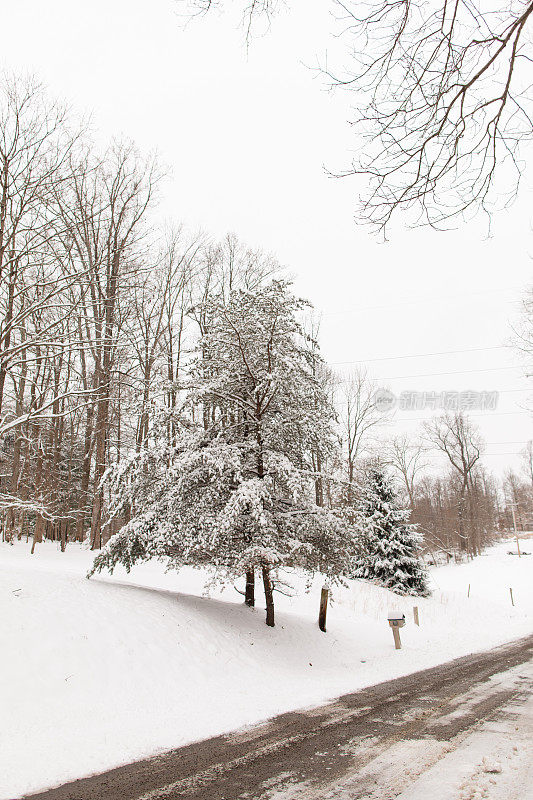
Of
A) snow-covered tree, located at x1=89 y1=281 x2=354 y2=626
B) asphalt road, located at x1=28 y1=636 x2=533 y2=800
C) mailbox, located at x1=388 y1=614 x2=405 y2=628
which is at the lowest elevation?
mailbox, located at x1=388 y1=614 x2=405 y2=628

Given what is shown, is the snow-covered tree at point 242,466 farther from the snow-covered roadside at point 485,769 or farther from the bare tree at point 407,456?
the bare tree at point 407,456

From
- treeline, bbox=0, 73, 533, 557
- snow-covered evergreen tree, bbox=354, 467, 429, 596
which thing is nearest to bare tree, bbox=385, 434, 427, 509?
treeline, bbox=0, 73, 533, 557

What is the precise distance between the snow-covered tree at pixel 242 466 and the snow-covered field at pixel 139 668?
3.26 feet

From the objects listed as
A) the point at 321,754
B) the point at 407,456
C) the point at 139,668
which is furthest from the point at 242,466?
the point at 407,456

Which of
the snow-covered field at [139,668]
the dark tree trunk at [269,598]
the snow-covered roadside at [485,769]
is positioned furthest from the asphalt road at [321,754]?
the dark tree trunk at [269,598]

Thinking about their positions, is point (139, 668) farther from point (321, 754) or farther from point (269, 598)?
point (269, 598)

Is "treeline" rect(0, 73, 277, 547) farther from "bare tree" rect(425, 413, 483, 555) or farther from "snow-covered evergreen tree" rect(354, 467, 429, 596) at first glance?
"bare tree" rect(425, 413, 483, 555)

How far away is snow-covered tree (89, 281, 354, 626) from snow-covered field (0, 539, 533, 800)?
995 mm

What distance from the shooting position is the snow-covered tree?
314 inches

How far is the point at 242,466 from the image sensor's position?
8.43 metres

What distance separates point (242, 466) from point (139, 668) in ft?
11.6

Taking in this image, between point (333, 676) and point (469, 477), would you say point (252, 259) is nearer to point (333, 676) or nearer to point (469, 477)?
point (333, 676)

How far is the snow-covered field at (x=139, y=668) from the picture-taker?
427 centimetres

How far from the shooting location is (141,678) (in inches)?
225
